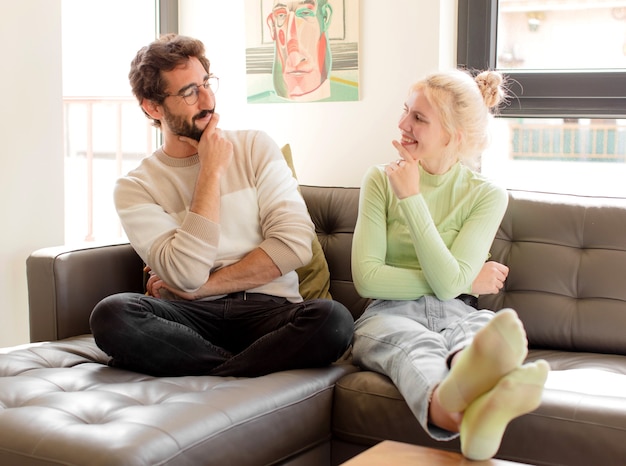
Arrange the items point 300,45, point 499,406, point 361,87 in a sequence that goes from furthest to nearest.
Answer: point 300,45 → point 361,87 → point 499,406

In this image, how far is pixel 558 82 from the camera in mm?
2908

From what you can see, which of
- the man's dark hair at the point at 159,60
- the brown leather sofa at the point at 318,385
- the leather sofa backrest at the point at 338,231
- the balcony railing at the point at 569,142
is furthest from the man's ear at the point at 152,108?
the balcony railing at the point at 569,142

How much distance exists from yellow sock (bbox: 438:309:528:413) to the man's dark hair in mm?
1400

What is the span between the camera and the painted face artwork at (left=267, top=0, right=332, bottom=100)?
3184 mm

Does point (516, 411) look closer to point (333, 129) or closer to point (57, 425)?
point (57, 425)

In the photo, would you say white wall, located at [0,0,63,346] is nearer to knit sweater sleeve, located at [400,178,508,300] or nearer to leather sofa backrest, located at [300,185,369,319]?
leather sofa backrest, located at [300,185,369,319]

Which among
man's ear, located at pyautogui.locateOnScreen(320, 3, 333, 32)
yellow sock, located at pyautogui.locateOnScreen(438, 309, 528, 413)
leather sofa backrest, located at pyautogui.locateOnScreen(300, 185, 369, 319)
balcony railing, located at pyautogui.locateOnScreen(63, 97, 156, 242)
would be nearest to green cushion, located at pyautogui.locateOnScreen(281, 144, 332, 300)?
leather sofa backrest, located at pyautogui.locateOnScreen(300, 185, 369, 319)

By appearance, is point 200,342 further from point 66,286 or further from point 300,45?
point 300,45

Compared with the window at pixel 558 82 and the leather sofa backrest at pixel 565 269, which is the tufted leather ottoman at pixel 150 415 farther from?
the window at pixel 558 82

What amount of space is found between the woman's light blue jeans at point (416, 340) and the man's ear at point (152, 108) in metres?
0.87

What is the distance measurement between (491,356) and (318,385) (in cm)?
69

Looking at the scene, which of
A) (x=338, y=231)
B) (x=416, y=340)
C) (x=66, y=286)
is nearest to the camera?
(x=416, y=340)

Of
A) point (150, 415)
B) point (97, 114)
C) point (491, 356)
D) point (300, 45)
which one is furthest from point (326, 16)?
point (97, 114)

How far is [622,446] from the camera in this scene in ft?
5.64
